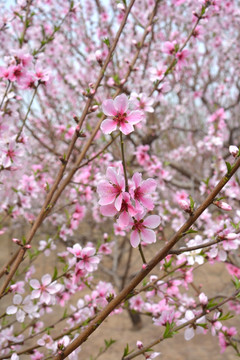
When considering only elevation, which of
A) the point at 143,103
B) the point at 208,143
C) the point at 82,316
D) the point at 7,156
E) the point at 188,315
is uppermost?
the point at 208,143

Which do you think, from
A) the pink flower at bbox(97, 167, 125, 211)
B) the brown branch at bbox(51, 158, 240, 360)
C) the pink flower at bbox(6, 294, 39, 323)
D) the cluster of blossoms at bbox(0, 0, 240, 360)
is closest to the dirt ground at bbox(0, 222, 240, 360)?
the cluster of blossoms at bbox(0, 0, 240, 360)

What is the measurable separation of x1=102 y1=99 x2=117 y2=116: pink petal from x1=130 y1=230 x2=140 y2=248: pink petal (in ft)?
1.48

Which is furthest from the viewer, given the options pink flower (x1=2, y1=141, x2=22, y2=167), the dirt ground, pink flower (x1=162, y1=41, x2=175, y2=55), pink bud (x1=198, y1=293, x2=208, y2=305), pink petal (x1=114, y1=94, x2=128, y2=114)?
the dirt ground

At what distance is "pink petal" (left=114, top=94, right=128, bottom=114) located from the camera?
3.50ft

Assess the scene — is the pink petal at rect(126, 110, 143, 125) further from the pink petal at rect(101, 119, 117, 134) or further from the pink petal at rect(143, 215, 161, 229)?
the pink petal at rect(143, 215, 161, 229)

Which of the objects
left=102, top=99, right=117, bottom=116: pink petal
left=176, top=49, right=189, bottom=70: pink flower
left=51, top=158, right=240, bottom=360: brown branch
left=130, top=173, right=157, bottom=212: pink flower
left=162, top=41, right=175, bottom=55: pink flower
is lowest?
left=51, top=158, right=240, bottom=360: brown branch

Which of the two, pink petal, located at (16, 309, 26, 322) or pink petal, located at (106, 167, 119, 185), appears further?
pink petal, located at (16, 309, 26, 322)

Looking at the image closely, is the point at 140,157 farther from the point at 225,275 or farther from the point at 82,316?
the point at 225,275

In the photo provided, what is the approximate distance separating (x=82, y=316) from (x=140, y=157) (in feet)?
7.09

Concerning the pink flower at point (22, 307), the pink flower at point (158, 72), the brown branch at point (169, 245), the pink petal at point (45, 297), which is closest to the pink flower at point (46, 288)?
the pink petal at point (45, 297)

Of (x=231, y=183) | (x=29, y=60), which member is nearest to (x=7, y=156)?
(x=29, y=60)

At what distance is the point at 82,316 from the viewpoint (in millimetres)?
2672

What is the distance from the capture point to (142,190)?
1048 millimetres

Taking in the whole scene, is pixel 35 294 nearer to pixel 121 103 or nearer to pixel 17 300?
pixel 17 300
